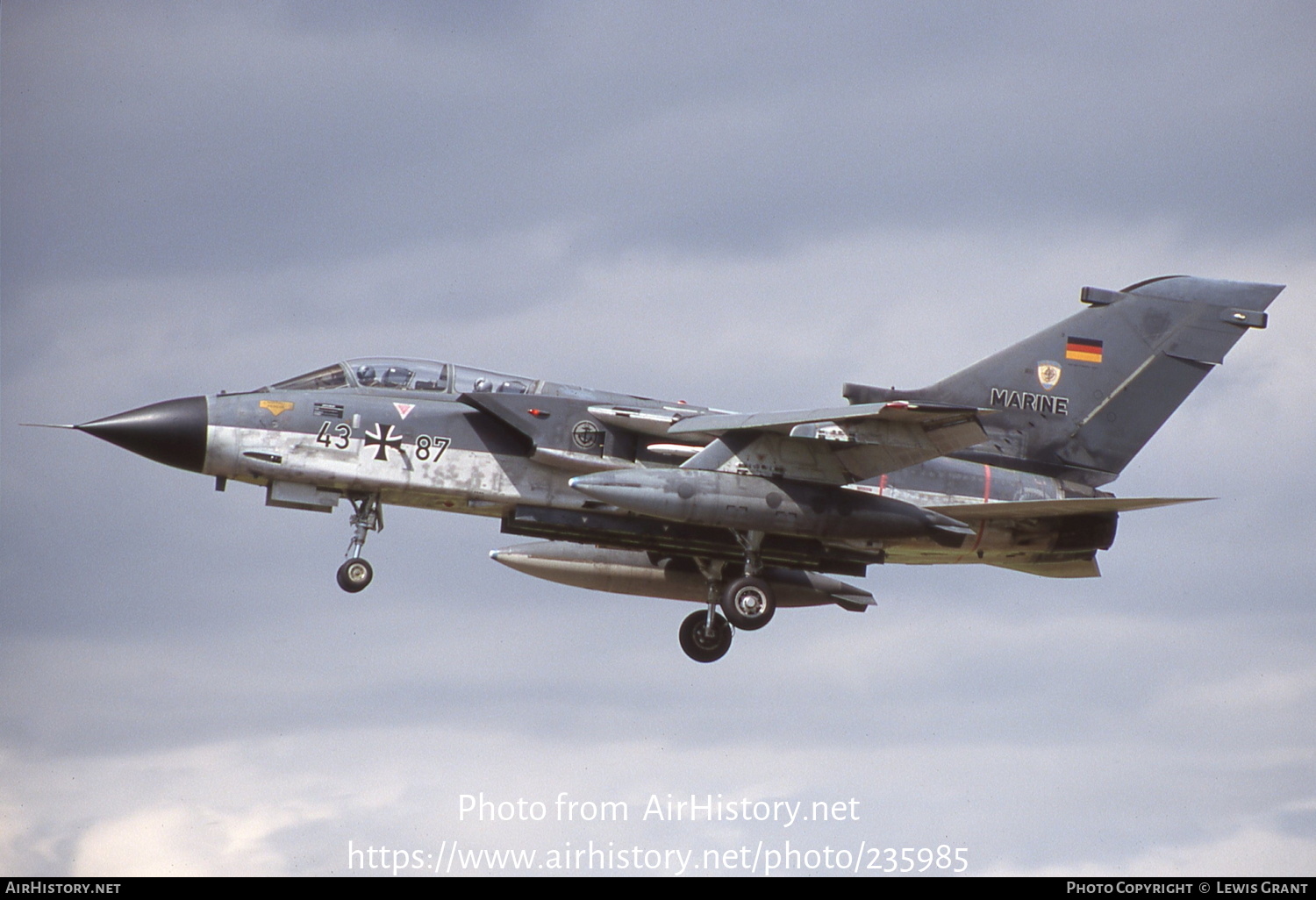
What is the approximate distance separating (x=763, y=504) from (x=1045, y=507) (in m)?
4.22

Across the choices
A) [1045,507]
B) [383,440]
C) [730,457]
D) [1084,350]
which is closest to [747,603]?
[730,457]

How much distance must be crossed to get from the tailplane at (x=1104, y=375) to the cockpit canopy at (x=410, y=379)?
5787 mm

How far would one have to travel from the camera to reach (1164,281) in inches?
944

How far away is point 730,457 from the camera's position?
20.8 meters

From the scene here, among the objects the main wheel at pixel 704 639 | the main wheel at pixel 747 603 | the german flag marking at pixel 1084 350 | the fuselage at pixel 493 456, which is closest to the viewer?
the fuselage at pixel 493 456

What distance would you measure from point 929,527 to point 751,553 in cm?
253

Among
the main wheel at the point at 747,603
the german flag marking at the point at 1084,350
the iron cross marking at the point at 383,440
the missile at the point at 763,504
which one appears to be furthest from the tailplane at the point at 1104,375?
the iron cross marking at the point at 383,440

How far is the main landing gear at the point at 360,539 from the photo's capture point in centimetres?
2100

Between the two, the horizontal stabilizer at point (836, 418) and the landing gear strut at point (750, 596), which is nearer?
the horizontal stabilizer at point (836, 418)

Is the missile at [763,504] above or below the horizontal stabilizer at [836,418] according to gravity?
below

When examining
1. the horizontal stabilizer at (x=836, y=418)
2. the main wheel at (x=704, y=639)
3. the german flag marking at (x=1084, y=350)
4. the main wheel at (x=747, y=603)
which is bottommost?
the main wheel at (x=704, y=639)

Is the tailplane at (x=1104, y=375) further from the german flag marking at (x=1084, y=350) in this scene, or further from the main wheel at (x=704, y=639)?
the main wheel at (x=704, y=639)

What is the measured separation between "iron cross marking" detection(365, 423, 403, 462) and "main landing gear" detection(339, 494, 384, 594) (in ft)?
2.34

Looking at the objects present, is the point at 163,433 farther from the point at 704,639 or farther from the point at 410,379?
the point at 704,639
